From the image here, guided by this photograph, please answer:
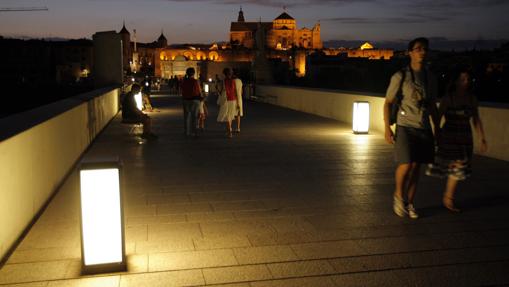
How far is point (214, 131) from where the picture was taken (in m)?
14.1

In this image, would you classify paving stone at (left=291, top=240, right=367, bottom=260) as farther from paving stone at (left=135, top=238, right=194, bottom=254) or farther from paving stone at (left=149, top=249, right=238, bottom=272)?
paving stone at (left=135, top=238, right=194, bottom=254)

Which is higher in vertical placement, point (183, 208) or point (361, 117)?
point (361, 117)

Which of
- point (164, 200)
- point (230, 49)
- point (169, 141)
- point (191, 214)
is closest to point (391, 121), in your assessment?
point (191, 214)

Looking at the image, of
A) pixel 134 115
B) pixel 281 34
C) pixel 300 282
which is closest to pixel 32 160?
pixel 300 282

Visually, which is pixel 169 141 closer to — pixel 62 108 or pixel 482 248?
pixel 62 108

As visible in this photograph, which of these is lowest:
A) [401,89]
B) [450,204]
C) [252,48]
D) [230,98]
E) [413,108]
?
[450,204]

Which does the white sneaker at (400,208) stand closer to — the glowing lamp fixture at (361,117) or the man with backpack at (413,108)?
the man with backpack at (413,108)

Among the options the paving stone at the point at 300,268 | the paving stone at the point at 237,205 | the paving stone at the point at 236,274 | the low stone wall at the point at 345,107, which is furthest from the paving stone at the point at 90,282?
the low stone wall at the point at 345,107

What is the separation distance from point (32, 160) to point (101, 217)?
2084 mm

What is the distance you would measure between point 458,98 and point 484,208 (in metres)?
1.37

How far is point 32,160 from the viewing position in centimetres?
579

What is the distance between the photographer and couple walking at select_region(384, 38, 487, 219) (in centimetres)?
555

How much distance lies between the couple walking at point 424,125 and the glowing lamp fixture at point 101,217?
2.94 meters

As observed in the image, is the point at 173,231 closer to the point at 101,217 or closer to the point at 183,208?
the point at 183,208
